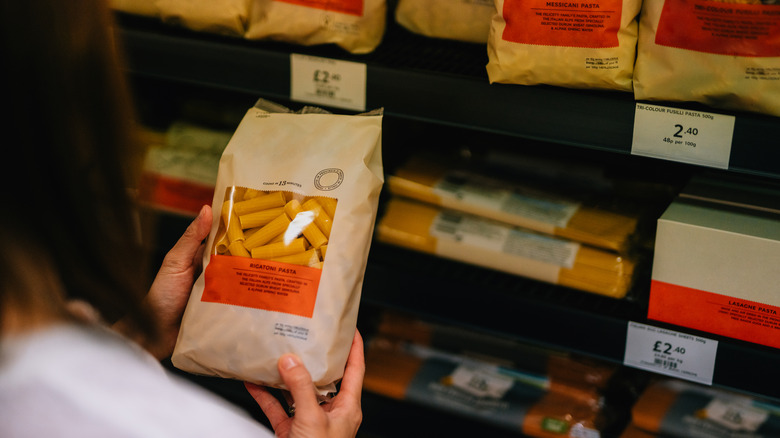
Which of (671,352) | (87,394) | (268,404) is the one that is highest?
(87,394)

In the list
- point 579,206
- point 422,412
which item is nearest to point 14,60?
point 579,206

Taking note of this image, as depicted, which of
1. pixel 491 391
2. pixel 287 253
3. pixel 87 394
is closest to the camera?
pixel 87 394

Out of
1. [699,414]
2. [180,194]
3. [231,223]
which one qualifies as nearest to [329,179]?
[231,223]

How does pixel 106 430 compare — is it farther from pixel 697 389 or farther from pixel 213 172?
pixel 697 389

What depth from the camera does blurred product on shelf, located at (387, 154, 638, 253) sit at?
3.84 ft

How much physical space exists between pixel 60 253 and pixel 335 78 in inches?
23.5

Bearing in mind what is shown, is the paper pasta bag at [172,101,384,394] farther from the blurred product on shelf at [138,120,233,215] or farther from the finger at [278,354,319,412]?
the blurred product on shelf at [138,120,233,215]

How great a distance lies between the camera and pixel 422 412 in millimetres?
1399

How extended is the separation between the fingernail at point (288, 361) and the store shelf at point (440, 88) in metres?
0.40

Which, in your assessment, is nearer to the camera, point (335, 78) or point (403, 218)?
point (335, 78)

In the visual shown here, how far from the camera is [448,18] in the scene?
1.17 m

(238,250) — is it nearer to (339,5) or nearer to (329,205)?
(329,205)

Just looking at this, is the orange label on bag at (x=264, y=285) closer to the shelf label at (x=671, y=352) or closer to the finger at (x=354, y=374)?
the finger at (x=354, y=374)

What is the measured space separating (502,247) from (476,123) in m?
0.29
